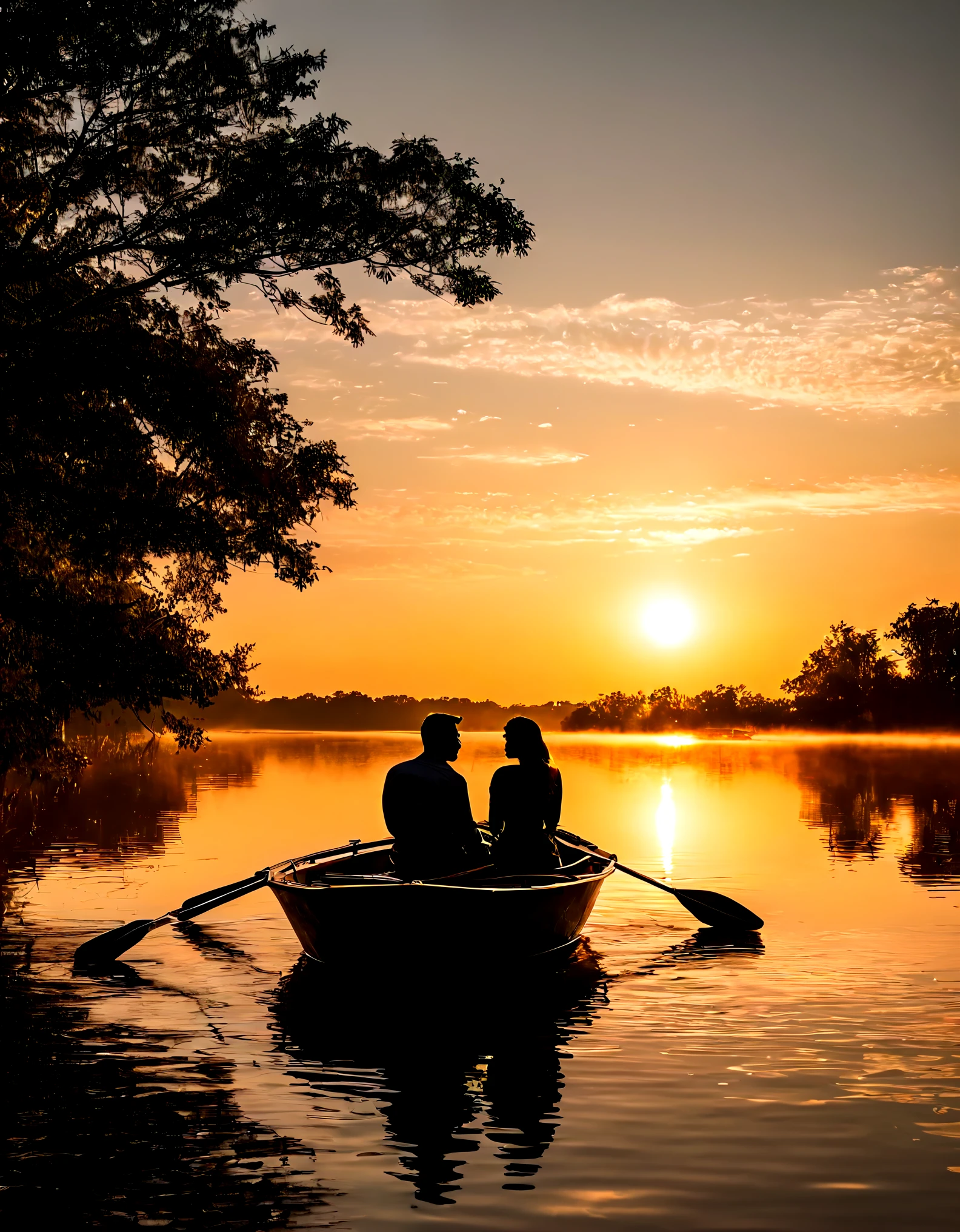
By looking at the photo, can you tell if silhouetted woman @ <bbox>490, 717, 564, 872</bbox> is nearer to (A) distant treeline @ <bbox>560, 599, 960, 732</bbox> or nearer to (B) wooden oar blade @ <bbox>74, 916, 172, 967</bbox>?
(B) wooden oar blade @ <bbox>74, 916, 172, 967</bbox>

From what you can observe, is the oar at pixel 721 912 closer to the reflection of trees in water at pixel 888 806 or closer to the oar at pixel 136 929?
the oar at pixel 136 929

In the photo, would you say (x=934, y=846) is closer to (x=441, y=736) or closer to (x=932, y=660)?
(x=441, y=736)

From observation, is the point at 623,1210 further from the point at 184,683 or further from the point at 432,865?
the point at 184,683

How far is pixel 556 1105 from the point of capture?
27.0 feet

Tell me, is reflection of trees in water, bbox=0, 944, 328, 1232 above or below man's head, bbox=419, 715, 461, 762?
below

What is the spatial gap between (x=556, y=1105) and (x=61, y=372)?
1208cm

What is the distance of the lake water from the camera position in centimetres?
652

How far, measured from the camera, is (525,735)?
41.5 ft

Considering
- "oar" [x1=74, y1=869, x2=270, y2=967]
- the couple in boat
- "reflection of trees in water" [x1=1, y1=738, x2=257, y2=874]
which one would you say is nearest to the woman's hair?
the couple in boat

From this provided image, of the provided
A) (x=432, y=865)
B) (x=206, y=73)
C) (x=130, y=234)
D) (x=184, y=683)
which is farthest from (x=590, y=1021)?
(x=206, y=73)

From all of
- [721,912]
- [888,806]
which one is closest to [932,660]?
[888,806]

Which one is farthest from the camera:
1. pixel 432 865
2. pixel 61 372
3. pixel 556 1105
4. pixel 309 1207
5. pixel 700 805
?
pixel 700 805

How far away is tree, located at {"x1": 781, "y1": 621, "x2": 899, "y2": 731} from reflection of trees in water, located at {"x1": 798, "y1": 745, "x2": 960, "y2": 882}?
43.7 meters

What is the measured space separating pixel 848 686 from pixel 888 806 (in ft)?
318
